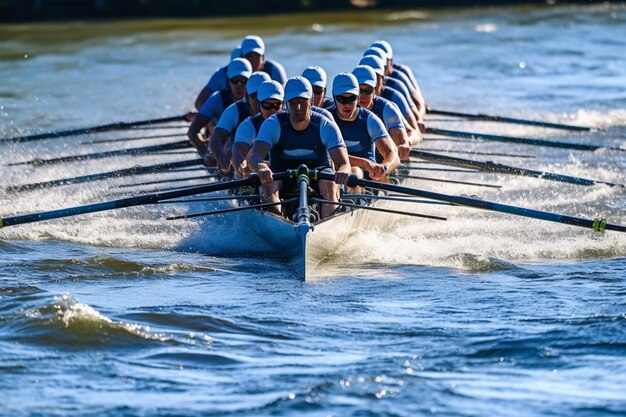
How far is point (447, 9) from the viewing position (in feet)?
141

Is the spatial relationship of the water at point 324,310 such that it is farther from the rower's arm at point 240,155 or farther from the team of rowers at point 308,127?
the team of rowers at point 308,127

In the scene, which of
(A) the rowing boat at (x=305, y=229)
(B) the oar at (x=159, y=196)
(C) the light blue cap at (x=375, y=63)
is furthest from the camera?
(C) the light blue cap at (x=375, y=63)

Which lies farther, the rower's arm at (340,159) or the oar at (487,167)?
the oar at (487,167)

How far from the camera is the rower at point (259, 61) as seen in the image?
16172mm

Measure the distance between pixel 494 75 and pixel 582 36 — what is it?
734 centimetres

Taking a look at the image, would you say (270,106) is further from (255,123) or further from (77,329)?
(77,329)

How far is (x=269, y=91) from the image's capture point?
12.0m

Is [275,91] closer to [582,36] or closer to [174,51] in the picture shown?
[174,51]

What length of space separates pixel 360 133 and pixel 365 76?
1.16 meters

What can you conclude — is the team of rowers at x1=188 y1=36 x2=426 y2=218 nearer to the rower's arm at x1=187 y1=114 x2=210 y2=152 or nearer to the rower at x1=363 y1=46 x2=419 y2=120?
the rower's arm at x1=187 y1=114 x2=210 y2=152

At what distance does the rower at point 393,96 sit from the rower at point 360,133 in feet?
6.89

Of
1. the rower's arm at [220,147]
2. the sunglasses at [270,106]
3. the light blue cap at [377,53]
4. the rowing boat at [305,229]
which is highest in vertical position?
the light blue cap at [377,53]

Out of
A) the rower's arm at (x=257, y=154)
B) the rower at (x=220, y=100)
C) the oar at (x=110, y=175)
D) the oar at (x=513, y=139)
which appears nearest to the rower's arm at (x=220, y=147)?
the oar at (x=110, y=175)

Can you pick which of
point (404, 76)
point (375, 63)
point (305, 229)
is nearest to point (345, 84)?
point (305, 229)
